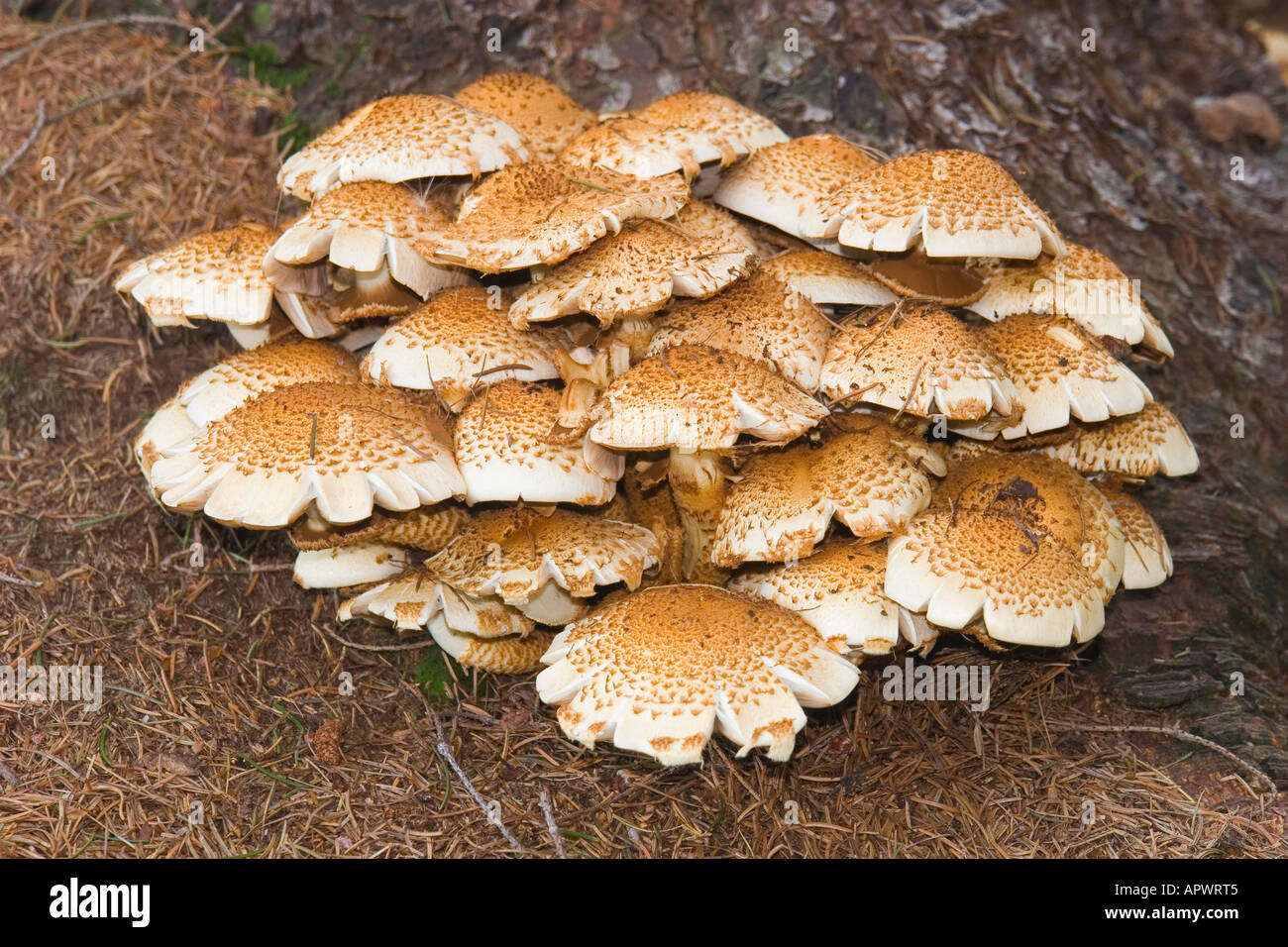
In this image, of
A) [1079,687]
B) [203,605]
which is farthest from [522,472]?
[1079,687]

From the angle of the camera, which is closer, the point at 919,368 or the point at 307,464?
the point at 307,464

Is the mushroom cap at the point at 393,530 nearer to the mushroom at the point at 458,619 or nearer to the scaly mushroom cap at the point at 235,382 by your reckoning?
the mushroom at the point at 458,619

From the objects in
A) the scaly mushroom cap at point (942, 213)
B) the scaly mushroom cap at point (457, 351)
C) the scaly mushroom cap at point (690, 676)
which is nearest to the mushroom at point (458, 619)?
the scaly mushroom cap at point (690, 676)

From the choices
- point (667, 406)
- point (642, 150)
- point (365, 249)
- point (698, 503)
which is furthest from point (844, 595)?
point (365, 249)

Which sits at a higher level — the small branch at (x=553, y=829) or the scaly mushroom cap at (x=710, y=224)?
the scaly mushroom cap at (x=710, y=224)

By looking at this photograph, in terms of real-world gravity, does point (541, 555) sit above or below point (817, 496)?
below

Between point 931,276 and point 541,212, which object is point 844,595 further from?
point 541,212

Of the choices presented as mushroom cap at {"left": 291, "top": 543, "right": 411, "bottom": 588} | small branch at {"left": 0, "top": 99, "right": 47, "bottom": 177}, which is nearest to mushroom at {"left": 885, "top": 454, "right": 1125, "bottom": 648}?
mushroom cap at {"left": 291, "top": 543, "right": 411, "bottom": 588}

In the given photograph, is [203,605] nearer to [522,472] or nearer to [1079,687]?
[522,472]
